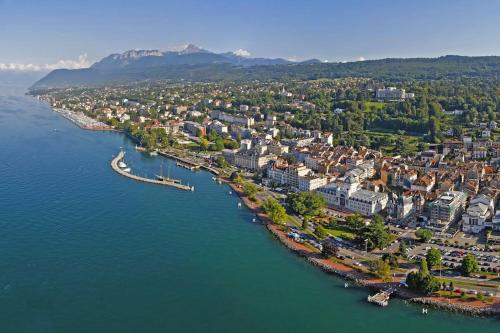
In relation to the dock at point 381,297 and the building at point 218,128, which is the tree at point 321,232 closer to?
the dock at point 381,297

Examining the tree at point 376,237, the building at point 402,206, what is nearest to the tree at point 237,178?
the building at point 402,206

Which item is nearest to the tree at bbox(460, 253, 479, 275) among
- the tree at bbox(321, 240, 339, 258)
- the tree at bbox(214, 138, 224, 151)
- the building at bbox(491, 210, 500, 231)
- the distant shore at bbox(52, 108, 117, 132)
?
the tree at bbox(321, 240, 339, 258)

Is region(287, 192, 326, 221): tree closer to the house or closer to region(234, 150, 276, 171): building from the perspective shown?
the house

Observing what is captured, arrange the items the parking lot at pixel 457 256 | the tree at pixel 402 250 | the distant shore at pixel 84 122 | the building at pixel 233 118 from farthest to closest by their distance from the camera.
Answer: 1. the distant shore at pixel 84 122
2. the building at pixel 233 118
3. the tree at pixel 402 250
4. the parking lot at pixel 457 256

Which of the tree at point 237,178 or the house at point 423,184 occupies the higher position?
the house at point 423,184

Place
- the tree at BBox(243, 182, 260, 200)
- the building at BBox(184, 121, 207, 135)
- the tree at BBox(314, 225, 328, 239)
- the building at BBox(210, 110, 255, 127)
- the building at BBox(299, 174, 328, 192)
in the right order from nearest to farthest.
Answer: the tree at BBox(314, 225, 328, 239) < the tree at BBox(243, 182, 260, 200) < the building at BBox(299, 174, 328, 192) < the building at BBox(184, 121, 207, 135) < the building at BBox(210, 110, 255, 127)

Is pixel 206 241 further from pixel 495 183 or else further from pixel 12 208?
pixel 495 183
